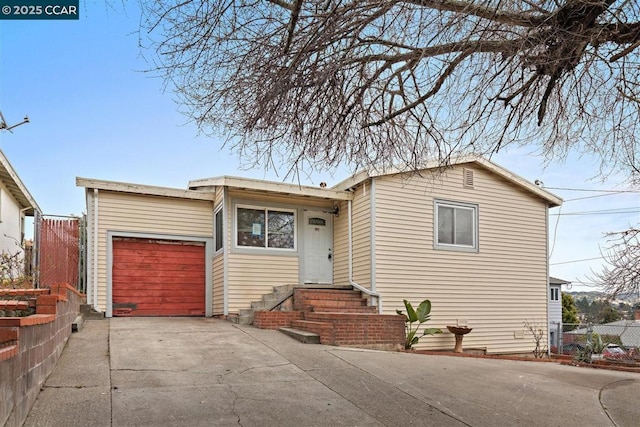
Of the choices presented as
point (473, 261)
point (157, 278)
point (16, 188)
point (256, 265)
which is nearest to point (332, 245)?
point (256, 265)

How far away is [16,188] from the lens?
1512 cm

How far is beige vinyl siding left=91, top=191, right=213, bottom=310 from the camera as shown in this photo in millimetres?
12766

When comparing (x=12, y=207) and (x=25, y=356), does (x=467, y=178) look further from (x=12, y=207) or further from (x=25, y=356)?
(x=12, y=207)

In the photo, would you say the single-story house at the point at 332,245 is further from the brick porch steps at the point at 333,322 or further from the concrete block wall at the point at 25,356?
the concrete block wall at the point at 25,356

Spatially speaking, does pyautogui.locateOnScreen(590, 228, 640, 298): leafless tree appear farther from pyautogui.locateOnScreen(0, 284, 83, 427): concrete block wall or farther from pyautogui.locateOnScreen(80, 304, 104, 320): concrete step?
pyautogui.locateOnScreen(80, 304, 104, 320): concrete step

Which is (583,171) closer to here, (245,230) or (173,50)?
(173,50)

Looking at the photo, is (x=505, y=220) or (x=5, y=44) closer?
(x=5, y=44)

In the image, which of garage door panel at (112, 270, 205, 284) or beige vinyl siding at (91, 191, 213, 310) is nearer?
beige vinyl siding at (91, 191, 213, 310)

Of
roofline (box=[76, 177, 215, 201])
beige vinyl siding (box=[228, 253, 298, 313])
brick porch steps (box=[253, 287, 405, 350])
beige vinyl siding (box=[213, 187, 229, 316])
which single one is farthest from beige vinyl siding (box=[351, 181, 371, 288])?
roofline (box=[76, 177, 215, 201])

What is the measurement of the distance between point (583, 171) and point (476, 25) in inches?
141

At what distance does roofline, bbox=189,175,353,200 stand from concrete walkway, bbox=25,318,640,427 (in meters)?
4.15

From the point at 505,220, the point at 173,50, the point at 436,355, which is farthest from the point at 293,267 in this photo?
the point at 173,50

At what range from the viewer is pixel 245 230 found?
44.0 ft

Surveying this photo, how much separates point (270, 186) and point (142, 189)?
3168 millimetres
